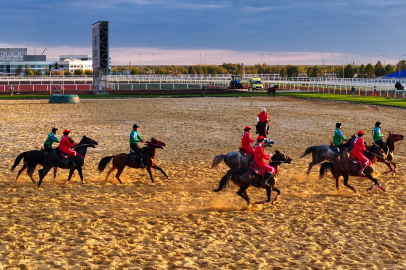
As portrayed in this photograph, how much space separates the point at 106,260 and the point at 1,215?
12.6 ft

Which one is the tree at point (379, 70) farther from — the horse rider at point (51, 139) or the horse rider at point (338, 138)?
the horse rider at point (51, 139)

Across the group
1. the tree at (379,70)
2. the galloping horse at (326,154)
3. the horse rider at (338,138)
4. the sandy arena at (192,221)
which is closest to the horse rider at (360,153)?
the sandy arena at (192,221)

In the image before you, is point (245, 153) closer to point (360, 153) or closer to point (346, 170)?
point (346, 170)

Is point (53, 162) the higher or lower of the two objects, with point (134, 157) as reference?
lower

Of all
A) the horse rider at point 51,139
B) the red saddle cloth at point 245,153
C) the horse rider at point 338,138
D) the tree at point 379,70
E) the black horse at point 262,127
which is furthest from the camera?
the tree at point 379,70

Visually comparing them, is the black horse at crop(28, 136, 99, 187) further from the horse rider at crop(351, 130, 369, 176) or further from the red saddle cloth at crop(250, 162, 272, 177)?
the horse rider at crop(351, 130, 369, 176)

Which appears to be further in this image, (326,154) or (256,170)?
(326,154)

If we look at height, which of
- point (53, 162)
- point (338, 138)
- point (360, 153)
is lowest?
point (53, 162)

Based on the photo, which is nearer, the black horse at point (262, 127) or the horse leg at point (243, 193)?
the horse leg at point (243, 193)

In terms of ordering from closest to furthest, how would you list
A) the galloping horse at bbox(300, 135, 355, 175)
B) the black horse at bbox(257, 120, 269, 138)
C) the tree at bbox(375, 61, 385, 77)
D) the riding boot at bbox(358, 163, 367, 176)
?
the riding boot at bbox(358, 163, 367, 176)
the galloping horse at bbox(300, 135, 355, 175)
the black horse at bbox(257, 120, 269, 138)
the tree at bbox(375, 61, 385, 77)

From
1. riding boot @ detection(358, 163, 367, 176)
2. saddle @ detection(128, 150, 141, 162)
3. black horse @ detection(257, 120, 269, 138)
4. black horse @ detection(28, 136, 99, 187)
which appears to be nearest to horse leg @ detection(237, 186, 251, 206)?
riding boot @ detection(358, 163, 367, 176)

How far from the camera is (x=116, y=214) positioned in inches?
432

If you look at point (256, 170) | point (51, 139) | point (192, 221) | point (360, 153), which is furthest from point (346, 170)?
point (51, 139)

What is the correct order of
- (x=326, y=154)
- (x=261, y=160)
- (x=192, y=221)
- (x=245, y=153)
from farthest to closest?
1. (x=326, y=154)
2. (x=245, y=153)
3. (x=261, y=160)
4. (x=192, y=221)
